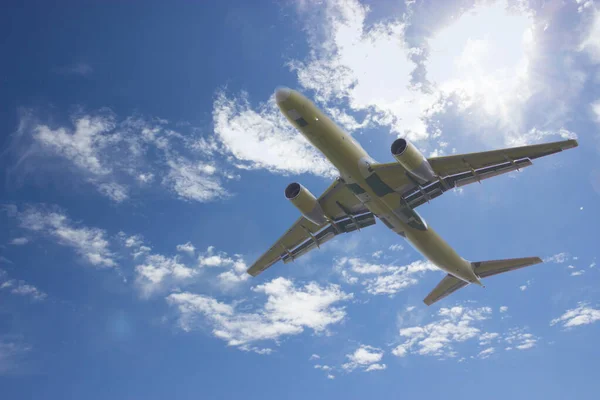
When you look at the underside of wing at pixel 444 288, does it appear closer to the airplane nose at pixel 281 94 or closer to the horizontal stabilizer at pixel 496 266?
the horizontal stabilizer at pixel 496 266

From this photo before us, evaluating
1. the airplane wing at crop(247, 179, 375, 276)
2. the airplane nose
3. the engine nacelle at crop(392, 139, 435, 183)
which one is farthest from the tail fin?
the airplane nose

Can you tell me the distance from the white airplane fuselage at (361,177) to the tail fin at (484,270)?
59.7 inches

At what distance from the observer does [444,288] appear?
38.6 m

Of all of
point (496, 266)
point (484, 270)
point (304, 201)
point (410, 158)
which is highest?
point (304, 201)

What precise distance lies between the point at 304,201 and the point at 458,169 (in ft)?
39.0

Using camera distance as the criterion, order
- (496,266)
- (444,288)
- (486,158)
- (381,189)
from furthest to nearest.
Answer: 1. (444,288)
2. (496,266)
3. (381,189)
4. (486,158)

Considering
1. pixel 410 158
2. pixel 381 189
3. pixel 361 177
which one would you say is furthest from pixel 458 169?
pixel 361 177

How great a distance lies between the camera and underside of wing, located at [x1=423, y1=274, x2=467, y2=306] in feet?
125

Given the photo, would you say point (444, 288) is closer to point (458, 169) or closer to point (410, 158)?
point (458, 169)

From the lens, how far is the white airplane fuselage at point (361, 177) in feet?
91.0

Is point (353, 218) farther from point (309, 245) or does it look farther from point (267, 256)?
point (267, 256)

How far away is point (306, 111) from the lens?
27.7 m

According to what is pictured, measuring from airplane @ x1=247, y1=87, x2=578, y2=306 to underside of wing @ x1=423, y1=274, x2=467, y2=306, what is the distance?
Result: 1.11 ft

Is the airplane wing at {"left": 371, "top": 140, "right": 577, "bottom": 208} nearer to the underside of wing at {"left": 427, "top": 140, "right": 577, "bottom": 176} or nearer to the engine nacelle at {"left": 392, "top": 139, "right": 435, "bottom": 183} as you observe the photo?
the underside of wing at {"left": 427, "top": 140, "right": 577, "bottom": 176}
